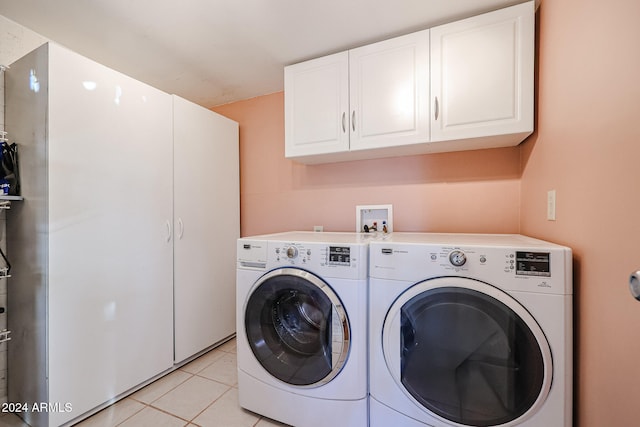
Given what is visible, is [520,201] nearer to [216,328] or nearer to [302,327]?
[302,327]

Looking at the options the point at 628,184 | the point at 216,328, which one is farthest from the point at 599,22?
the point at 216,328

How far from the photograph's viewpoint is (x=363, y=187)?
2018 mm

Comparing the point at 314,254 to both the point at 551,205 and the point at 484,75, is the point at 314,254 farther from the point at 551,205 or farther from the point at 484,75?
the point at 484,75

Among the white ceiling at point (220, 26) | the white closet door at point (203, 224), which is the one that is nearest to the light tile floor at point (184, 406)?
the white closet door at point (203, 224)

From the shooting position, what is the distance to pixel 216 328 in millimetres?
2102

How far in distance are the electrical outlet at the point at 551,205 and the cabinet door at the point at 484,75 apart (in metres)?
0.35

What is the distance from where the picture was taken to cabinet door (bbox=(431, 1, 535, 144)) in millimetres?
1310

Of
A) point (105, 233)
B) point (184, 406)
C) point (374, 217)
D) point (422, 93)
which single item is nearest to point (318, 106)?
point (422, 93)

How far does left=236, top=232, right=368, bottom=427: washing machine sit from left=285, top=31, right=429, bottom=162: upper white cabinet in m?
0.74

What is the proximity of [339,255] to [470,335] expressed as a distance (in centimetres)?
61

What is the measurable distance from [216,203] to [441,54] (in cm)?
184

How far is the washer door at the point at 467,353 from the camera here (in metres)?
0.96

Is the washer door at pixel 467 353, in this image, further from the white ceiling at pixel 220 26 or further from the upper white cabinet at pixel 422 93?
the white ceiling at pixel 220 26

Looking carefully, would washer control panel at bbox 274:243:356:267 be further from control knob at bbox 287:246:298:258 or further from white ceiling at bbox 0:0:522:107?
white ceiling at bbox 0:0:522:107
